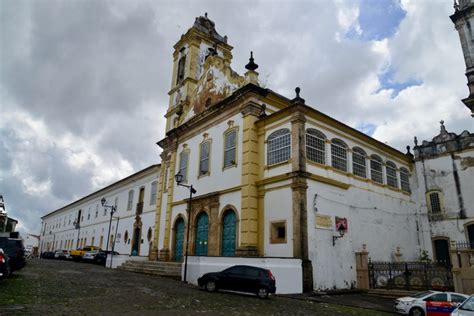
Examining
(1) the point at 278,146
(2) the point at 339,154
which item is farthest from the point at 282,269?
(2) the point at 339,154

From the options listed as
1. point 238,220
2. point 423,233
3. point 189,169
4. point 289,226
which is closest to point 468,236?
point 423,233

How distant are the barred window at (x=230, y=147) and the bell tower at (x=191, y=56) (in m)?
9.01

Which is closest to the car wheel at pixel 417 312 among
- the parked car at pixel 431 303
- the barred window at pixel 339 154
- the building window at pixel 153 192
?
the parked car at pixel 431 303

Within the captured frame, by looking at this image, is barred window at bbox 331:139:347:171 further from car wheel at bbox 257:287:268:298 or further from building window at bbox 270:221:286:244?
car wheel at bbox 257:287:268:298

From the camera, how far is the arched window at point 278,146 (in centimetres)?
1823

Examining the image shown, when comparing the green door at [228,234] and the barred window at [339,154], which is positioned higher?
the barred window at [339,154]

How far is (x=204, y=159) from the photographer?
23.0 meters

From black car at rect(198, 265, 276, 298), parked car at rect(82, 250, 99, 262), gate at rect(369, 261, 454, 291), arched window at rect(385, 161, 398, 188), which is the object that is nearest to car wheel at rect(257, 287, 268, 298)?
black car at rect(198, 265, 276, 298)

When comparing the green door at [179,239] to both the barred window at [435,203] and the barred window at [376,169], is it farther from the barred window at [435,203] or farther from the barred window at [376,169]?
the barred window at [435,203]

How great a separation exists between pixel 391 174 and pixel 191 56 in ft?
59.5

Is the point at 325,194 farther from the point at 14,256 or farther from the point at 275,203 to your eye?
the point at 14,256

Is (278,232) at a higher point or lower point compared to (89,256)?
higher

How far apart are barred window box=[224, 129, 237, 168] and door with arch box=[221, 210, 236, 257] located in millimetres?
2826

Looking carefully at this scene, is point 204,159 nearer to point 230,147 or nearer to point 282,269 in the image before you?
point 230,147
